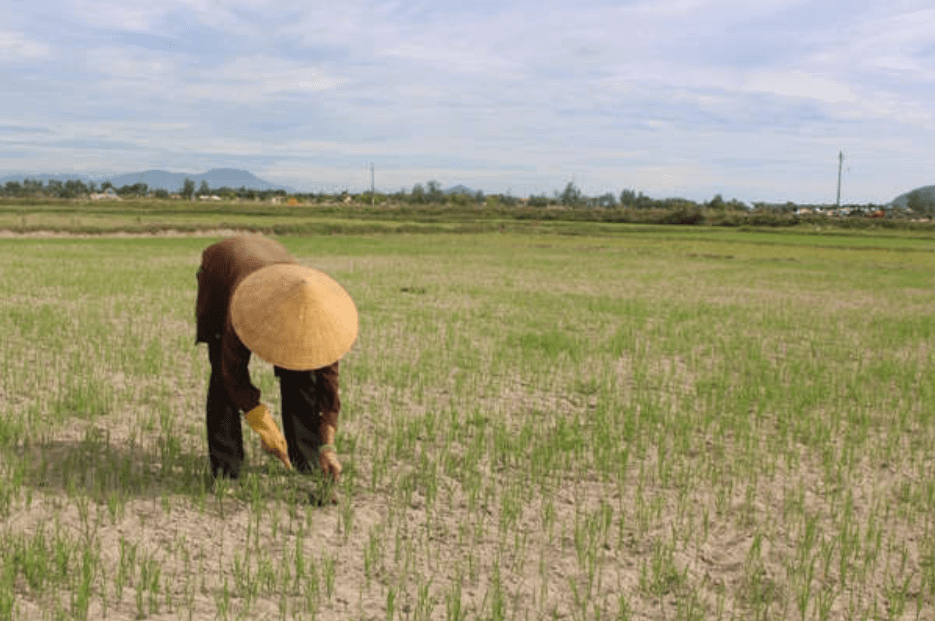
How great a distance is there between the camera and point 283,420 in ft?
12.8

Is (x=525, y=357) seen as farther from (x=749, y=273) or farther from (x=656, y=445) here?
(x=749, y=273)

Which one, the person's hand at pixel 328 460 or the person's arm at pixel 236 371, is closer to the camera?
the person's arm at pixel 236 371

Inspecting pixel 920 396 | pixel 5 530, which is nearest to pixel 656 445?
pixel 920 396

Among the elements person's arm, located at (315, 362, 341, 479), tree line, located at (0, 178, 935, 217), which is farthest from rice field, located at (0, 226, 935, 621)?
tree line, located at (0, 178, 935, 217)

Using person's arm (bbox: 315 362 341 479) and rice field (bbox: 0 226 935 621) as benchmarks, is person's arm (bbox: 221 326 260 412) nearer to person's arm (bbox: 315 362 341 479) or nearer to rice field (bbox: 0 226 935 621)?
person's arm (bbox: 315 362 341 479)

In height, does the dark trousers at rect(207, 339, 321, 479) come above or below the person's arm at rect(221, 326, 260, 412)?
below

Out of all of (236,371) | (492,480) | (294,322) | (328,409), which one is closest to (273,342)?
(294,322)

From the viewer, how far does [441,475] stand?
4379mm

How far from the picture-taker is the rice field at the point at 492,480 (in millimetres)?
3029

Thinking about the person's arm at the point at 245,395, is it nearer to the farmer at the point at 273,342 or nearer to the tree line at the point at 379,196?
the farmer at the point at 273,342

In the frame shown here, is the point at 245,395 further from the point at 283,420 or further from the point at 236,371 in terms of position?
the point at 283,420

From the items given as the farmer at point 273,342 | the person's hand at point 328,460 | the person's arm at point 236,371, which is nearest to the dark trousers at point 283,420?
the farmer at point 273,342

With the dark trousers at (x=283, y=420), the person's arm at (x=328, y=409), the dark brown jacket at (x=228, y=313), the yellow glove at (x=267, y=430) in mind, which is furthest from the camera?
the dark trousers at (x=283, y=420)

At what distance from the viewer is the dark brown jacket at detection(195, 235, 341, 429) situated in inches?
135
